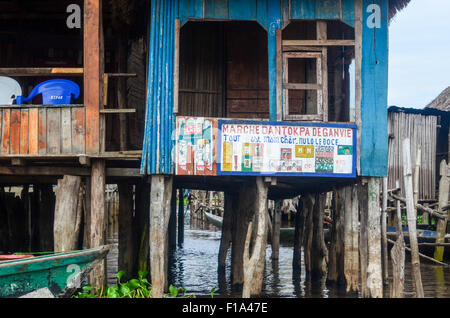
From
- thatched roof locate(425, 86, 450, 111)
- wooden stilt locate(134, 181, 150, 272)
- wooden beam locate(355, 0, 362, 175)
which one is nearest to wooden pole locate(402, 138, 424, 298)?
wooden beam locate(355, 0, 362, 175)

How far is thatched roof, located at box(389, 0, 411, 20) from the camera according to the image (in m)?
11.4

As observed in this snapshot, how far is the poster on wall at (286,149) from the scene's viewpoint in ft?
33.6

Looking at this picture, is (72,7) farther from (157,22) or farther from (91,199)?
(91,199)

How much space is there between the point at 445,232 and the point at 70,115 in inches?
443

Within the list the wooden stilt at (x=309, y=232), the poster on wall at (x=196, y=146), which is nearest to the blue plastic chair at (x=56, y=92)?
the poster on wall at (x=196, y=146)

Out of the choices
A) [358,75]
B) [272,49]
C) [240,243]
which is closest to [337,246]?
[240,243]

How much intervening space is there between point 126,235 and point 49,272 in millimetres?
4593

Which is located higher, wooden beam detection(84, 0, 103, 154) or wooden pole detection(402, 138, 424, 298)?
wooden beam detection(84, 0, 103, 154)

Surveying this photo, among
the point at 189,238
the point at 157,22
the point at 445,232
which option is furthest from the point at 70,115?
the point at 189,238

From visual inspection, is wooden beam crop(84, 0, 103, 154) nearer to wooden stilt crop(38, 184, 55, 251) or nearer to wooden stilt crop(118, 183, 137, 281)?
wooden stilt crop(118, 183, 137, 281)

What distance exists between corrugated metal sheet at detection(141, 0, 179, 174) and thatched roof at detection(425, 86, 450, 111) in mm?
14338

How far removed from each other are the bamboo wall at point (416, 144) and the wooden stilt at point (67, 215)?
11.0 metres

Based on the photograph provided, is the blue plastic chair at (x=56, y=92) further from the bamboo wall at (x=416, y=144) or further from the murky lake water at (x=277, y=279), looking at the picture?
the bamboo wall at (x=416, y=144)

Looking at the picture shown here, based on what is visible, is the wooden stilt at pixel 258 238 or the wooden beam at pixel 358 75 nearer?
the wooden stilt at pixel 258 238
